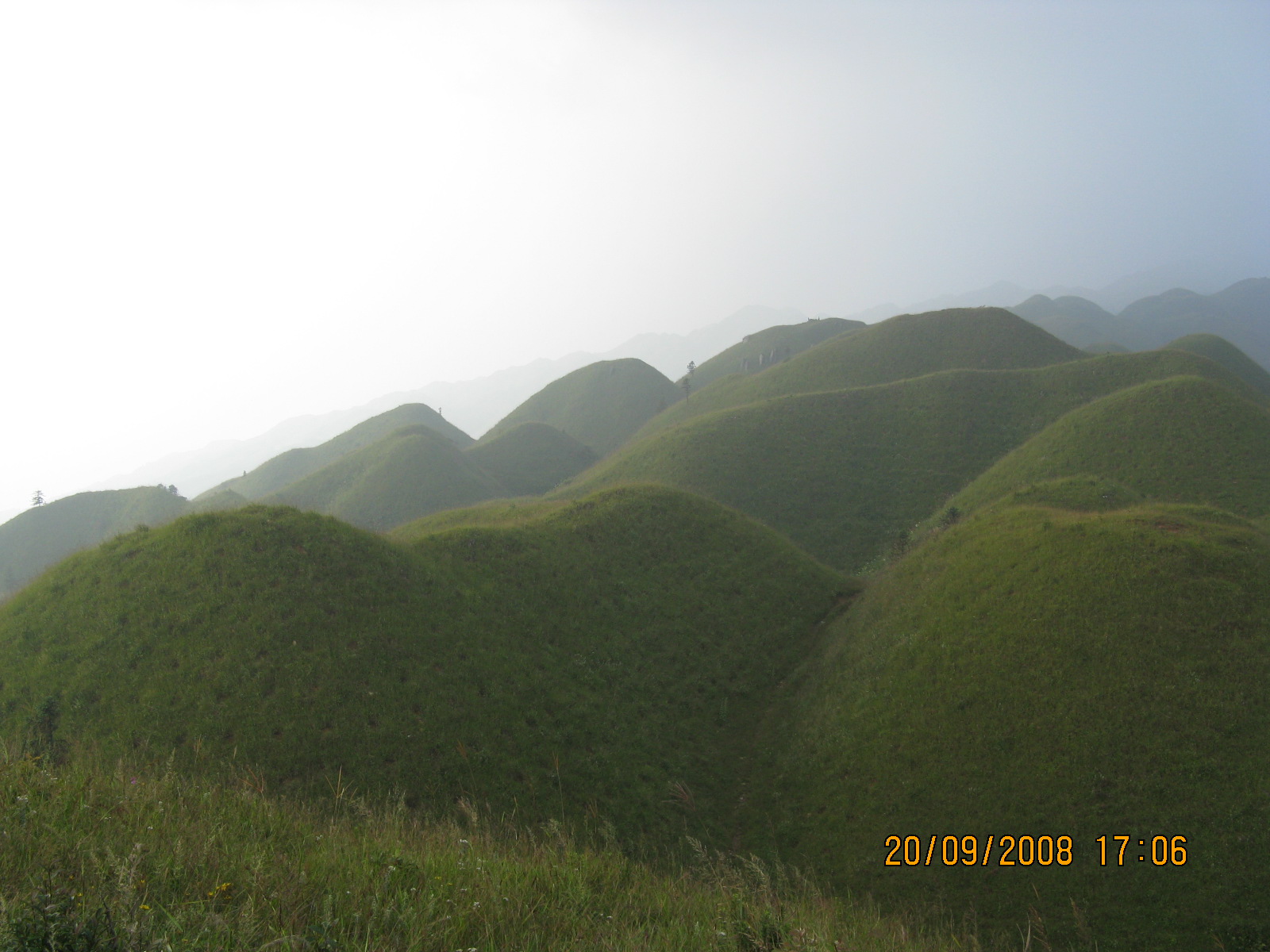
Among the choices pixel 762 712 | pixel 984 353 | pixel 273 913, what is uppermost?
pixel 984 353

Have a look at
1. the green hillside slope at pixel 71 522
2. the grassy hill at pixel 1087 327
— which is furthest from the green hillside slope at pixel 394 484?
the grassy hill at pixel 1087 327

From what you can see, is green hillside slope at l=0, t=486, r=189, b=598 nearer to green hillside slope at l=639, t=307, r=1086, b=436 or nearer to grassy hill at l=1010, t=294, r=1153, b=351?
green hillside slope at l=639, t=307, r=1086, b=436

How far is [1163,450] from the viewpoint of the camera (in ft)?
121

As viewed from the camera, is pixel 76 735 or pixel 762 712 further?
pixel 762 712

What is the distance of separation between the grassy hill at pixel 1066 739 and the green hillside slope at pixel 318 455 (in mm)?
86131

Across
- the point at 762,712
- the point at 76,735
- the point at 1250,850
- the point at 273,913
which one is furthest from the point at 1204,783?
the point at 76,735

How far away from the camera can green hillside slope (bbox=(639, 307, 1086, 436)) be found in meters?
76.8

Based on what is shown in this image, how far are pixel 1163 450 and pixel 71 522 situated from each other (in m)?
124

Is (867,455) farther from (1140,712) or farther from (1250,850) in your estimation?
(1250,850)

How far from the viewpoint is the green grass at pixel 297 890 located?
3.69m

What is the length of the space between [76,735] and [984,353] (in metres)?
92.0

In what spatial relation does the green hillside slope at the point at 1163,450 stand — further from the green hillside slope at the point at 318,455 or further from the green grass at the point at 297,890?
the green hillside slope at the point at 318,455

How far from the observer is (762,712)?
Answer: 21.9m

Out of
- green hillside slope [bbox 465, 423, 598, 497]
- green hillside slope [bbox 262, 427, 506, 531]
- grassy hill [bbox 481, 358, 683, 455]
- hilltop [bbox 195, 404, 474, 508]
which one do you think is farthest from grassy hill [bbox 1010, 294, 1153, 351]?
hilltop [bbox 195, 404, 474, 508]
